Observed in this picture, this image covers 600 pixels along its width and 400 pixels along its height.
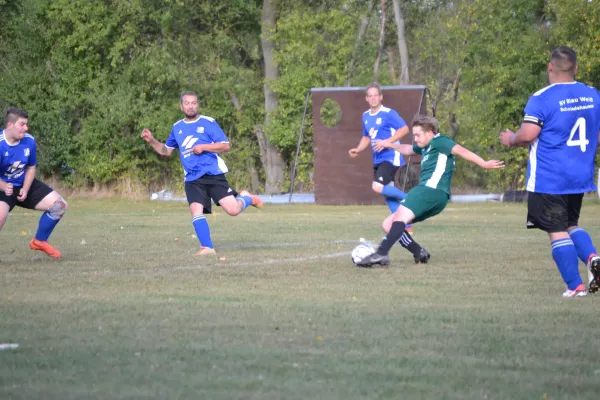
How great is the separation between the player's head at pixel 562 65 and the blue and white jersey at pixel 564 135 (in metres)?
0.06

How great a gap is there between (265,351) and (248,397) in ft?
3.48

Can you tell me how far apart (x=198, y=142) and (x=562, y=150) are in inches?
200

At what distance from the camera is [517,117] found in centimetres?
3142

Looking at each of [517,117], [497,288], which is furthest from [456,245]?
[517,117]

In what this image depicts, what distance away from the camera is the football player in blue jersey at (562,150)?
318 inches

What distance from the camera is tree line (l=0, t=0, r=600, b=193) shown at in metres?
33.1

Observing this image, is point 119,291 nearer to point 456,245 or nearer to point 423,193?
point 423,193

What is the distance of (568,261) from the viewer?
811cm

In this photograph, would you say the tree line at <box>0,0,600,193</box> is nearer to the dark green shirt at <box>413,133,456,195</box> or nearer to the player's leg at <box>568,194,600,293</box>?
the dark green shirt at <box>413,133,456,195</box>

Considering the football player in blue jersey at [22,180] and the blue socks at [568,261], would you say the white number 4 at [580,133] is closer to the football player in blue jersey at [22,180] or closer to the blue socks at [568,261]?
the blue socks at [568,261]

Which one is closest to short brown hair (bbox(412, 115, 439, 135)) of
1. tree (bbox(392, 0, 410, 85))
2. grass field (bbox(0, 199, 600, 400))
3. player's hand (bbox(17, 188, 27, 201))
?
grass field (bbox(0, 199, 600, 400))

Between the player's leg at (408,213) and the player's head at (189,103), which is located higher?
the player's head at (189,103)

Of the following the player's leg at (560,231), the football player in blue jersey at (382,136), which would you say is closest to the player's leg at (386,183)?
the football player in blue jersey at (382,136)

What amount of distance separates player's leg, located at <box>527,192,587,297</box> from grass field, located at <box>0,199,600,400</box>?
0.18 metres
